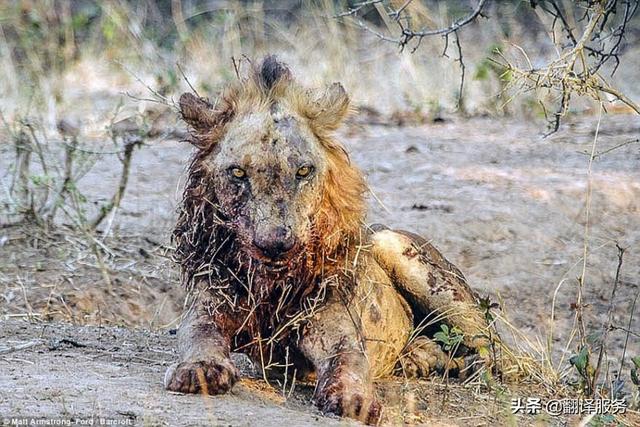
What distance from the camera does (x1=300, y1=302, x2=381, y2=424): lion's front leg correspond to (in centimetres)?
422

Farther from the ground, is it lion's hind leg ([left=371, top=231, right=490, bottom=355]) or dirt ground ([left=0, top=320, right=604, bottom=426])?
lion's hind leg ([left=371, top=231, right=490, bottom=355])

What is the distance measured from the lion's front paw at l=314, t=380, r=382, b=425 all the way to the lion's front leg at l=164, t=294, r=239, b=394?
35 centimetres

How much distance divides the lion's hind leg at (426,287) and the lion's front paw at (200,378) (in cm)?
128

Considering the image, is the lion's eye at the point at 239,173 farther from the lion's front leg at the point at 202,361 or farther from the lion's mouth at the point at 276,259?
the lion's front leg at the point at 202,361

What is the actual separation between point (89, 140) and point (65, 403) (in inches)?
274

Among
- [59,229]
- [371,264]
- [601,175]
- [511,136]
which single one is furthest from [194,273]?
A: [511,136]

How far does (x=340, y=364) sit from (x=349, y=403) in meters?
0.28

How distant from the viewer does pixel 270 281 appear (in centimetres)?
459

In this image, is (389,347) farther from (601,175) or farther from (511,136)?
(511,136)

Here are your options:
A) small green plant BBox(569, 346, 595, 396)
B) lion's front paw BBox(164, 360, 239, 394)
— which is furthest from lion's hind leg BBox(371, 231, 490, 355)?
lion's front paw BBox(164, 360, 239, 394)

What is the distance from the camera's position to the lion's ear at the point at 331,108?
4.79m

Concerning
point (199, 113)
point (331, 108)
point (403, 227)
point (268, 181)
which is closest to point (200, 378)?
point (268, 181)

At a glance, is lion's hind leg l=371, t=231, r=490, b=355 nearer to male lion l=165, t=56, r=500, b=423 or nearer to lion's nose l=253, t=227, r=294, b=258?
male lion l=165, t=56, r=500, b=423

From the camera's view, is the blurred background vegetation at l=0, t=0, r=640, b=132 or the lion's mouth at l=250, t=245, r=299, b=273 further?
the blurred background vegetation at l=0, t=0, r=640, b=132
